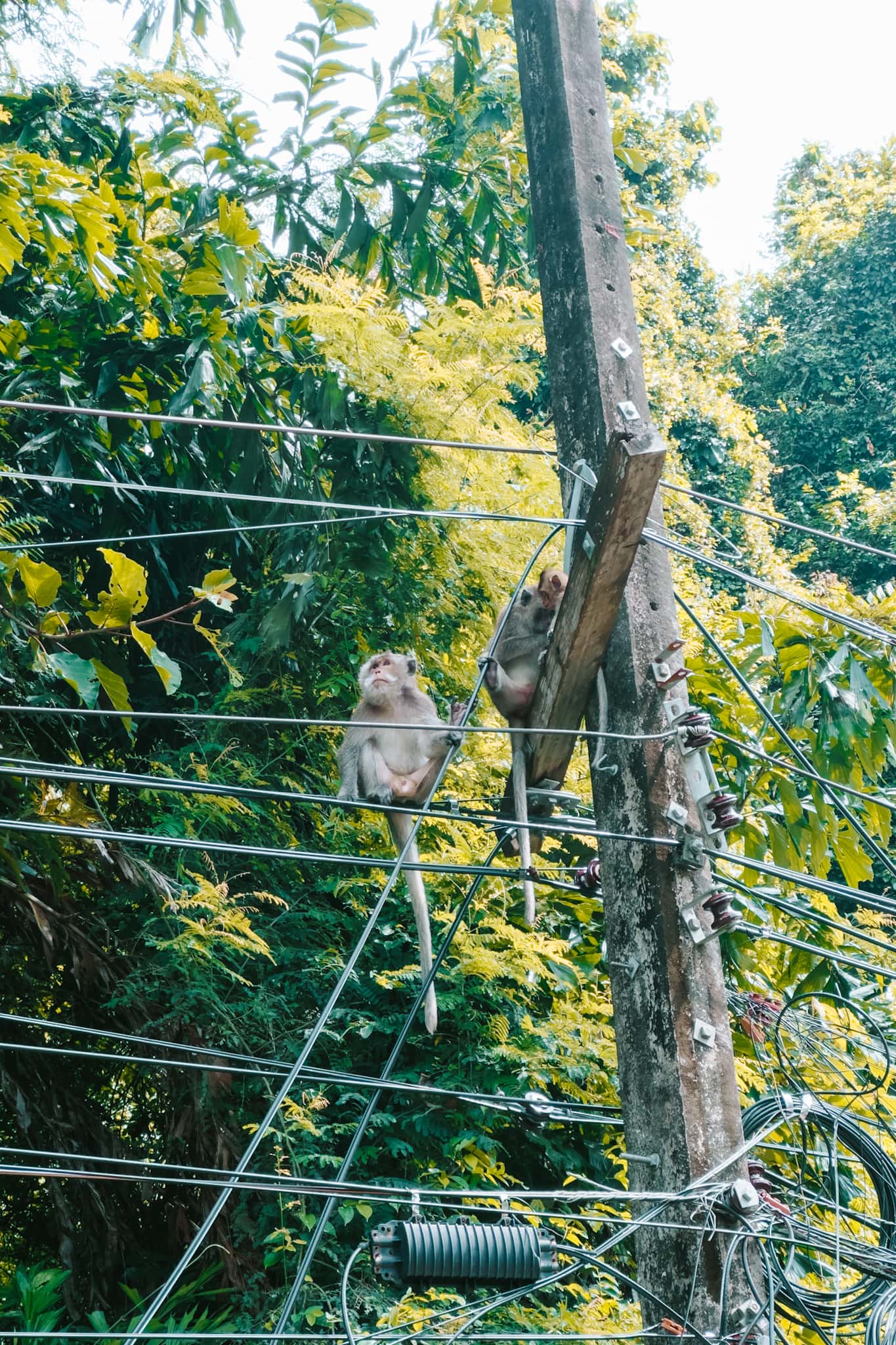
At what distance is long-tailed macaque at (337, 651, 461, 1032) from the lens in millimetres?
5449

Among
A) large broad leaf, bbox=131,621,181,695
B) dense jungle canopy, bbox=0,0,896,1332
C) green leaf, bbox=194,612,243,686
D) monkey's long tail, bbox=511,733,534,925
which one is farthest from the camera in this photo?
green leaf, bbox=194,612,243,686

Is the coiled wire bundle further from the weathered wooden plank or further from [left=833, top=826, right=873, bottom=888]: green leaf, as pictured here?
the weathered wooden plank

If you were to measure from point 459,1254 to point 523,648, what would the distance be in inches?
107

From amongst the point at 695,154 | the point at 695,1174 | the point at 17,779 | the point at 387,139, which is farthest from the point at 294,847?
the point at 695,154

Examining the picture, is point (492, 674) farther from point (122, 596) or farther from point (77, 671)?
point (77, 671)

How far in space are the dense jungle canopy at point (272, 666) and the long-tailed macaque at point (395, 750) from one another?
2.10 ft

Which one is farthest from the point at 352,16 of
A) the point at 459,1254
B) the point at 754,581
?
the point at 459,1254

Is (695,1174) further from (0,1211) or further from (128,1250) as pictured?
(0,1211)

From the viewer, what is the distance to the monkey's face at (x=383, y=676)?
5863 millimetres

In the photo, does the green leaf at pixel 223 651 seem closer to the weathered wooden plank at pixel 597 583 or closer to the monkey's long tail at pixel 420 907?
the monkey's long tail at pixel 420 907

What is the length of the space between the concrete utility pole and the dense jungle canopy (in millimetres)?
2017

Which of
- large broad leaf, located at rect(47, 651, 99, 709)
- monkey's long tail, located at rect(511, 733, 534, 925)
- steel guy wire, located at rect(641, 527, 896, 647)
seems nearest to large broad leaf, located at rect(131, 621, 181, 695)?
large broad leaf, located at rect(47, 651, 99, 709)

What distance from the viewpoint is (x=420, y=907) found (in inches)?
204

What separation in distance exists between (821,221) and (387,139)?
14.3m
